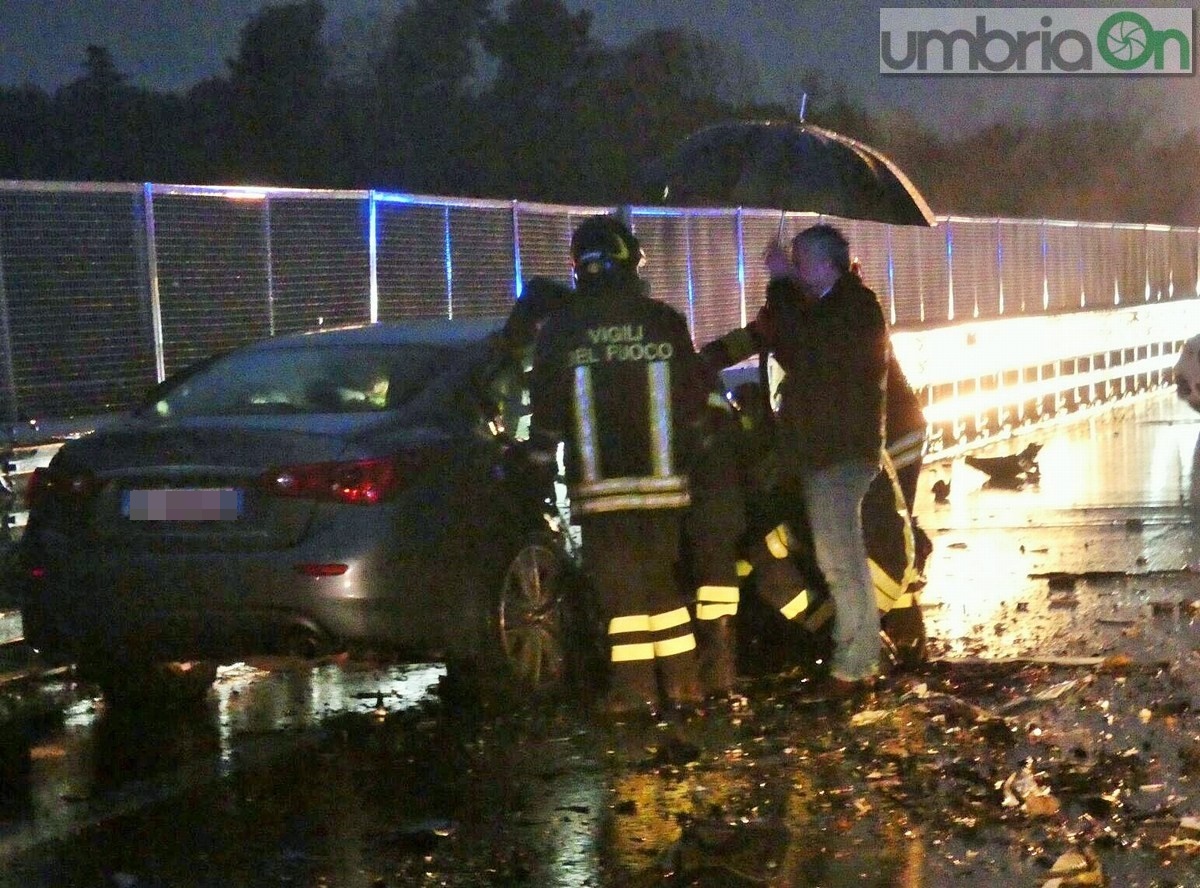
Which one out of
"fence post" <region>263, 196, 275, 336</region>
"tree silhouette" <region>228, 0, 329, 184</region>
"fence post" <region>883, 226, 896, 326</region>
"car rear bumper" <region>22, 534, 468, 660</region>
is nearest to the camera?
"car rear bumper" <region>22, 534, 468, 660</region>

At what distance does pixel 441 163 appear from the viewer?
151 feet

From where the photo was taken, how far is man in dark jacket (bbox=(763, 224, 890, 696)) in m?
7.37

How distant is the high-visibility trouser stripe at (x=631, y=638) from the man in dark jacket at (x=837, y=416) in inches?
32.9

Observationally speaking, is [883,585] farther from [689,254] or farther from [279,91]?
[279,91]

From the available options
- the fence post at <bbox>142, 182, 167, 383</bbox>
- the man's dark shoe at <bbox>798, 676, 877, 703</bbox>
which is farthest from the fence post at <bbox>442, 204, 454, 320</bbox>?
the man's dark shoe at <bbox>798, 676, 877, 703</bbox>

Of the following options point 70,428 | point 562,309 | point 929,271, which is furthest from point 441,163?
point 562,309

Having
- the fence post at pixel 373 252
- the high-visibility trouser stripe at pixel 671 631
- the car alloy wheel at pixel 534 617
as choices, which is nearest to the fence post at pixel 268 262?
the fence post at pixel 373 252

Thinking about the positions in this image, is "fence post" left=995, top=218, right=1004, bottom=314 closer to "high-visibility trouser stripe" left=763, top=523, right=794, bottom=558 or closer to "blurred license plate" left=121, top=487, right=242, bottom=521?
"high-visibility trouser stripe" left=763, top=523, right=794, bottom=558

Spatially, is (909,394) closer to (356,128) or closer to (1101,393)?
(1101,393)

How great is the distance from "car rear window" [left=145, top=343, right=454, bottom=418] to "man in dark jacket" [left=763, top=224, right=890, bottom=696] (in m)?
1.34

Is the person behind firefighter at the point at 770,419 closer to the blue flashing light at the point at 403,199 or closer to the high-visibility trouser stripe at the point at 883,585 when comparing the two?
the high-visibility trouser stripe at the point at 883,585

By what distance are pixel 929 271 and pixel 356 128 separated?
84.2ft

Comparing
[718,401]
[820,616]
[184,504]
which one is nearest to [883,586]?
[820,616]

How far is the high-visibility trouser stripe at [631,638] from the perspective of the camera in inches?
279
